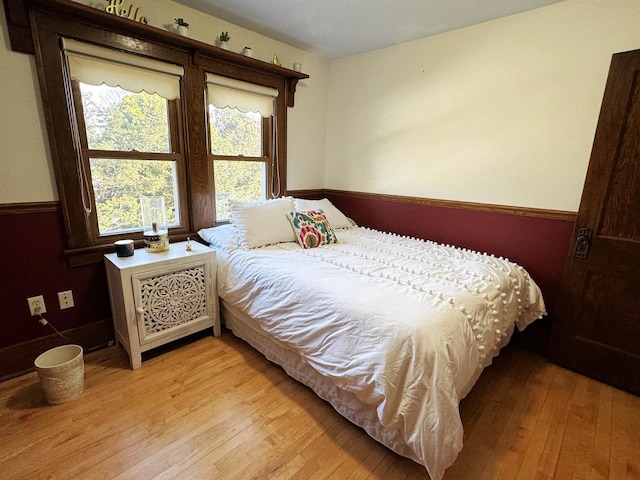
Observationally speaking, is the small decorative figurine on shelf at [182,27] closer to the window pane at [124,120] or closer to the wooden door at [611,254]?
the window pane at [124,120]

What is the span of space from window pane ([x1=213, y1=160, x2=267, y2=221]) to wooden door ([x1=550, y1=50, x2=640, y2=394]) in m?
2.49

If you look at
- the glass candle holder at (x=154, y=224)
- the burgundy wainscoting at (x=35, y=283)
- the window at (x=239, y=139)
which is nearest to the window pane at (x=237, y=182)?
the window at (x=239, y=139)

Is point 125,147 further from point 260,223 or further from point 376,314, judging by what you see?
point 376,314

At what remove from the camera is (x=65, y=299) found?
77.2 inches

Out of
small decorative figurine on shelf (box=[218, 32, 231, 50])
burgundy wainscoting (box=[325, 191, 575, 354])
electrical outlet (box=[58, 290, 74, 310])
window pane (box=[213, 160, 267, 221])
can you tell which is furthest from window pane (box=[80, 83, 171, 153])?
burgundy wainscoting (box=[325, 191, 575, 354])

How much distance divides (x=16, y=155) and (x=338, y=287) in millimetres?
1922

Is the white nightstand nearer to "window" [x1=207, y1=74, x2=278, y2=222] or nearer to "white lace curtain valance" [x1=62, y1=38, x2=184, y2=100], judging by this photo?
"window" [x1=207, y1=74, x2=278, y2=222]

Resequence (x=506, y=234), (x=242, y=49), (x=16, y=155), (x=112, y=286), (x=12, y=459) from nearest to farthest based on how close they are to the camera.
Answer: (x=12, y=459) → (x=16, y=155) → (x=112, y=286) → (x=506, y=234) → (x=242, y=49)

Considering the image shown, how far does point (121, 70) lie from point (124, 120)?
1.00ft

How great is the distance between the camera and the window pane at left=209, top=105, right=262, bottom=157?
8.41 feet

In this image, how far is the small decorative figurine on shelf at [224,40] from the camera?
2312 millimetres

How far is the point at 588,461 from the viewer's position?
1.40 metres

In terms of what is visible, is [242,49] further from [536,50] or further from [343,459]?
[343,459]

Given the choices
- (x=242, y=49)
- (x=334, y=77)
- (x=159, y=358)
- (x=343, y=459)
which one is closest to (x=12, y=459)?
(x=159, y=358)
